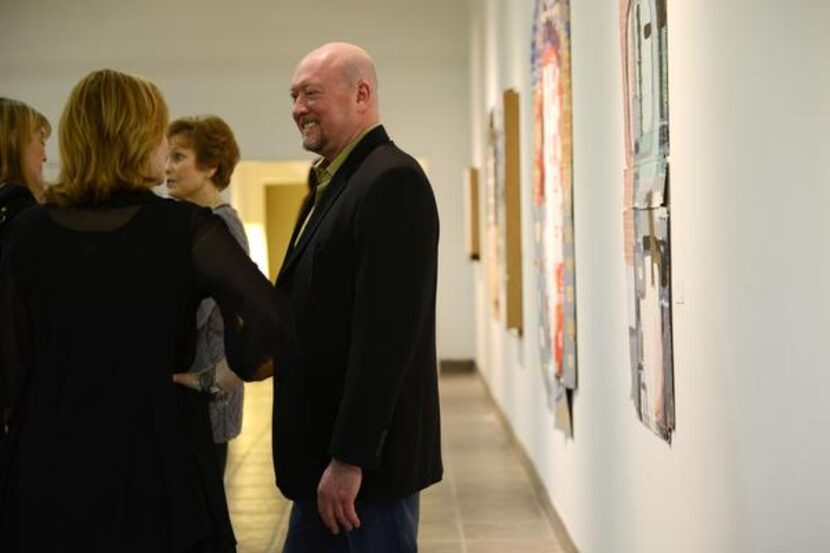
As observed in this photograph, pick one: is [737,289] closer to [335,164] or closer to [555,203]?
[335,164]

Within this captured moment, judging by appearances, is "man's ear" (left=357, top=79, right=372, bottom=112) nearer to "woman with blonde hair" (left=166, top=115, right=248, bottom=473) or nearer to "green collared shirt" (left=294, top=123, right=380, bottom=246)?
"green collared shirt" (left=294, top=123, right=380, bottom=246)

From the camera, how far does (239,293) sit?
8.37 feet

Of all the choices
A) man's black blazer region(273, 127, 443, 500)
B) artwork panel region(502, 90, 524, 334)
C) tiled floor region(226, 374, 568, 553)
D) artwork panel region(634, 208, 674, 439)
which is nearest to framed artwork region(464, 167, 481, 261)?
tiled floor region(226, 374, 568, 553)

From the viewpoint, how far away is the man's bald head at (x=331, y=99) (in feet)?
10.4

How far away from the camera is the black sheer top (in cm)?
252

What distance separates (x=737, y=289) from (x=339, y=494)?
92 centimetres

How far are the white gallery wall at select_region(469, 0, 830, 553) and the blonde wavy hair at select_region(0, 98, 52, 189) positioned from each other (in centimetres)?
163

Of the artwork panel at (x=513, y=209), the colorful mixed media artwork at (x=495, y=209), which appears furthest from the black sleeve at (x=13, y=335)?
the colorful mixed media artwork at (x=495, y=209)

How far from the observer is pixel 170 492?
253 cm

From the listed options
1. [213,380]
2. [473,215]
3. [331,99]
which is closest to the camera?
[213,380]

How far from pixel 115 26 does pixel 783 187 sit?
530 inches

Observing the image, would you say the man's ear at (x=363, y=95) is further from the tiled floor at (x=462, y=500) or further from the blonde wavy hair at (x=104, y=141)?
the tiled floor at (x=462, y=500)

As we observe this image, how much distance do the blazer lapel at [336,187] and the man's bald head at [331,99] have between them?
5 cm

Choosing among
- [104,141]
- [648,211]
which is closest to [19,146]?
[104,141]
